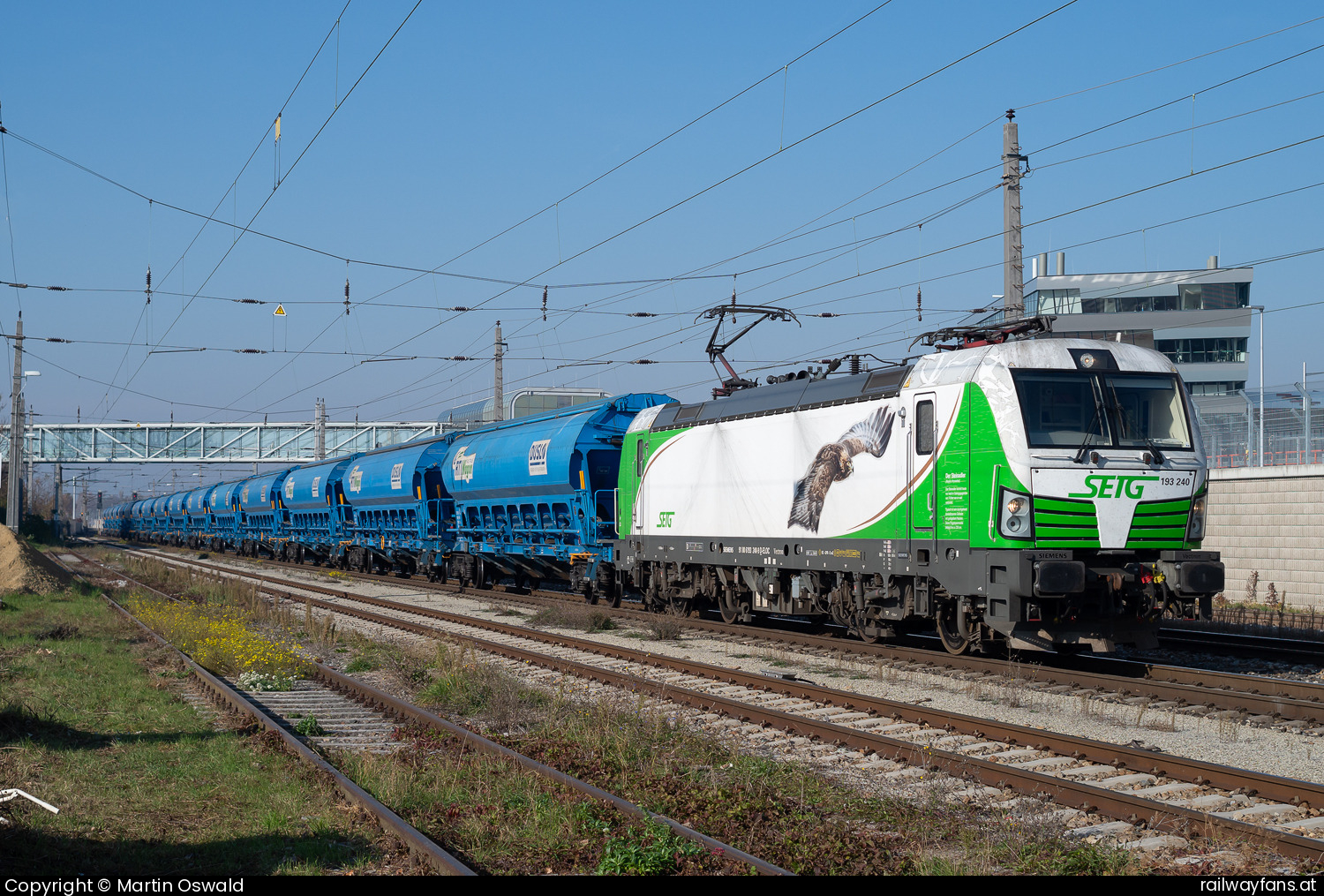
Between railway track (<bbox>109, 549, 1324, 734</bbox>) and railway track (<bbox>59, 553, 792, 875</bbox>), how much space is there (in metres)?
6.62

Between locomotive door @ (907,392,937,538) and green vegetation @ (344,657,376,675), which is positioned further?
green vegetation @ (344,657,376,675)

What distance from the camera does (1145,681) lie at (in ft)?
39.1

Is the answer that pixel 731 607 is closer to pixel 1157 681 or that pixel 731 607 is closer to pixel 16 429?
pixel 1157 681

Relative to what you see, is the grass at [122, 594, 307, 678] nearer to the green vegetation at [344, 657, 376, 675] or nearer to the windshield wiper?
the green vegetation at [344, 657, 376, 675]

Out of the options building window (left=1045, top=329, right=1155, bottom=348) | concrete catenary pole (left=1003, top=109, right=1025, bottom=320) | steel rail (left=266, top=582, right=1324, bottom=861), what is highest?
concrete catenary pole (left=1003, top=109, right=1025, bottom=320)

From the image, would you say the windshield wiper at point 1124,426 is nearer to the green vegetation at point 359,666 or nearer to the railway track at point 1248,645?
the railway track at point 1248,645

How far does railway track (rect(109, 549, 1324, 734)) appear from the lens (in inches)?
417

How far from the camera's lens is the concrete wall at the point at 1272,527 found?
22031 millimetres

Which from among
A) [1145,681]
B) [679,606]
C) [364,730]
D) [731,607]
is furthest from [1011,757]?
[679,606]

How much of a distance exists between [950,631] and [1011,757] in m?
5.73

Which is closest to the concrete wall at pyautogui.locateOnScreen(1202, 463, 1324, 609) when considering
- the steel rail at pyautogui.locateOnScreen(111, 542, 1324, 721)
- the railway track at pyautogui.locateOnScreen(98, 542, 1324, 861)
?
the steel rail at pyautogui.locateOnScreen(111, 542, 1324, 721)

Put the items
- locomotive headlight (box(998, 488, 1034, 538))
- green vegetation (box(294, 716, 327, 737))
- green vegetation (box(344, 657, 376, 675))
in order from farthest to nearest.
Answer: green vegetation (box(344, 657, 376, 675)) → locomotive headlight (box(998, 488, 1034, 538)) → green vegetation (box(294, 716, 327, 737))

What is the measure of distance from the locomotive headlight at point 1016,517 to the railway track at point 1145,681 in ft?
5.96

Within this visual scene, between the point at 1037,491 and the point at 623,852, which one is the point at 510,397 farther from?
the point at 623,852
